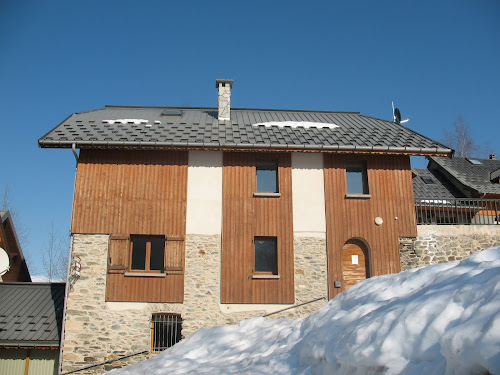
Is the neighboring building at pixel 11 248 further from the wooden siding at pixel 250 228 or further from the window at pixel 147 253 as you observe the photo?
the wooden siding at pixel 250 228

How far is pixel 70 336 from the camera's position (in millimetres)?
11844

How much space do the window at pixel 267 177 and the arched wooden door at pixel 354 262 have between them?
2.82 meters

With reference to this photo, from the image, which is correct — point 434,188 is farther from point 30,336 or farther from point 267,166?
point 30,336

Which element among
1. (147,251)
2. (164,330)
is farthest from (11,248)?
(164,330)

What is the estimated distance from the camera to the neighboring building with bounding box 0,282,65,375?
12117 mm

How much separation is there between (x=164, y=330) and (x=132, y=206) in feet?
11.9

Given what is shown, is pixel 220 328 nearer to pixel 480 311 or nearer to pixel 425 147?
pixel 480 311

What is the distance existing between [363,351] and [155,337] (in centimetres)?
869

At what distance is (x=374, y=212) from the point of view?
1343cm

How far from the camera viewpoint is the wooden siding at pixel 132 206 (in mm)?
12325

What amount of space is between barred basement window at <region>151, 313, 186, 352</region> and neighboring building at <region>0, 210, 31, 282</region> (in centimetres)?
739

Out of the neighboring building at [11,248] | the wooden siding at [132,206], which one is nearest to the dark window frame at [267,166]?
the wooden siding at [132,206]

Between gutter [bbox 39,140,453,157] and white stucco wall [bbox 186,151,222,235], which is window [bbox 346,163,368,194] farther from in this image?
white stucco wall [bbox 186,151,222,235]

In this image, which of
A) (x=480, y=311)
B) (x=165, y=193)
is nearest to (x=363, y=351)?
(x=480, y=311)
